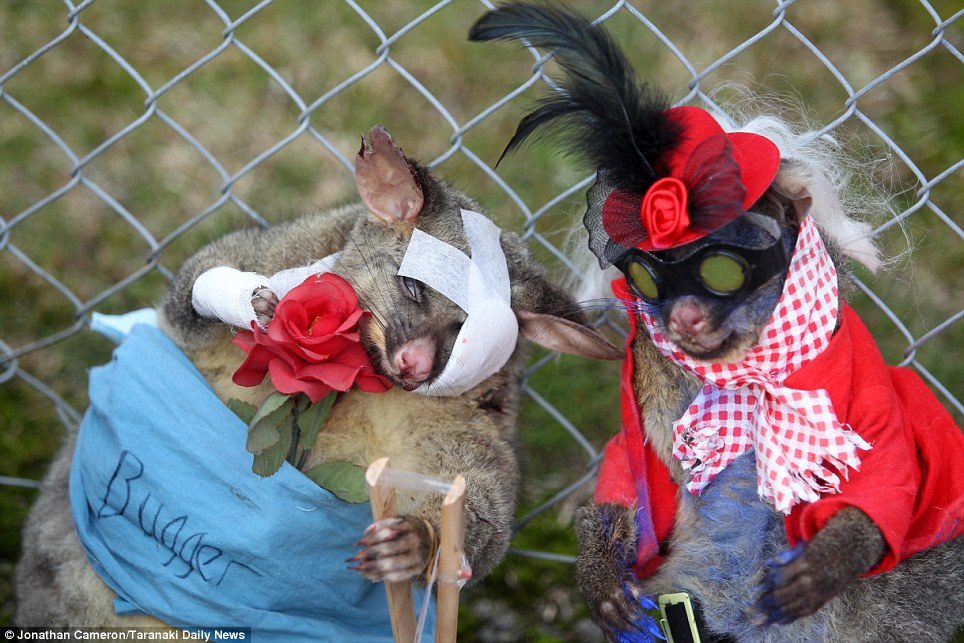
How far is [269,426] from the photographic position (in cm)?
269

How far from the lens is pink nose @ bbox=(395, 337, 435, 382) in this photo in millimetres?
2543

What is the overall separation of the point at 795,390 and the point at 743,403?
23cm

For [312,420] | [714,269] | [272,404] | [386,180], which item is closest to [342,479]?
[312,420]

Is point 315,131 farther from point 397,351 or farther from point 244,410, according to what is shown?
point 397,351

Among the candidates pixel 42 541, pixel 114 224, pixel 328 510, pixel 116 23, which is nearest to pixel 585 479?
pixel 328 510

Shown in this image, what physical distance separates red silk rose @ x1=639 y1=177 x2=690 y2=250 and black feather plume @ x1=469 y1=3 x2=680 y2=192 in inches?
2.9

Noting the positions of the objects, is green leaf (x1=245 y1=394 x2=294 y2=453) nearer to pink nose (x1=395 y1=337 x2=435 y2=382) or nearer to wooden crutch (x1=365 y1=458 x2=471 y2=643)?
pink nose (x1=395 y1=337 x2=435 y2=382)

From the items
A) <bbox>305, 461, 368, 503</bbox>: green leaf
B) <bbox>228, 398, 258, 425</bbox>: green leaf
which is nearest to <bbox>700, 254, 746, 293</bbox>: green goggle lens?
<bbox>305, 461, 368, 503</bbox>: green leaf

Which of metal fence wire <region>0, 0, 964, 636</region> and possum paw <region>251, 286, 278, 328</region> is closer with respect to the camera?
possum paw <region>251, 286, 278, 328</region>

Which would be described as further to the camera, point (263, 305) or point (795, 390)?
point (263, 305)

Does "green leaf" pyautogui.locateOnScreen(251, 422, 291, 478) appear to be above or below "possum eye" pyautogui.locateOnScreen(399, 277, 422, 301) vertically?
below

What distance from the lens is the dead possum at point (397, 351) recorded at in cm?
269

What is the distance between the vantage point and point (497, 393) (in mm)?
3004

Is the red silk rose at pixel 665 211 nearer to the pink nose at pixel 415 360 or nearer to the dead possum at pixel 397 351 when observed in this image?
→ the dead possum at pixel 397 351
